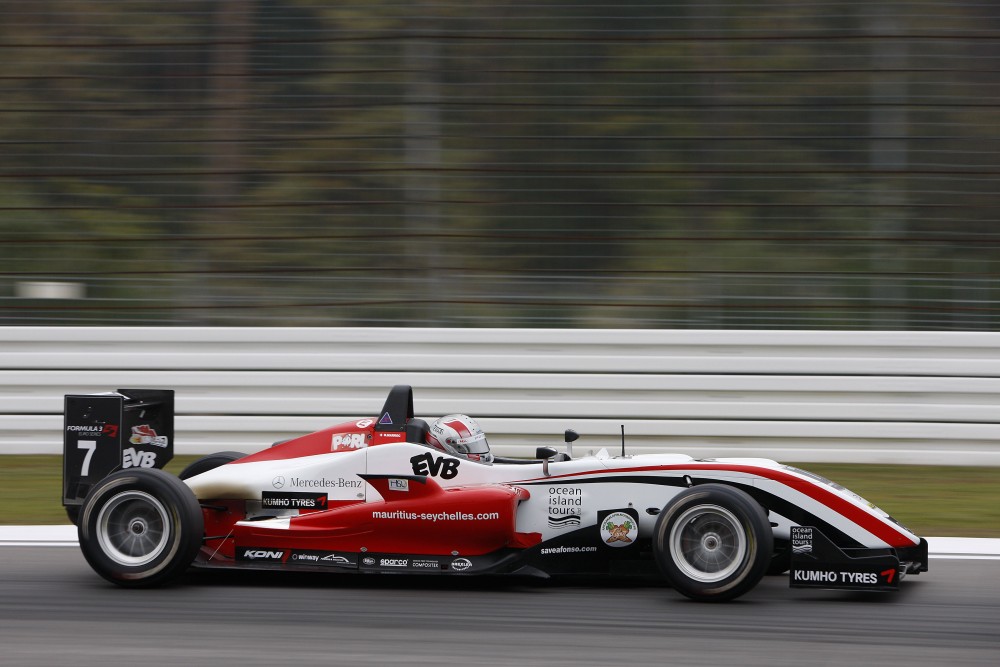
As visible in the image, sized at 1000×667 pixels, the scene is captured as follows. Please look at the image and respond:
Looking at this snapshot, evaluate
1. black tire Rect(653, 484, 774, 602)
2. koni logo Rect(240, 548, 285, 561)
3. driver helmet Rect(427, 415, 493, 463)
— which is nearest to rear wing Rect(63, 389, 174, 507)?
koni logo Rect(240, 548, 285, 561)

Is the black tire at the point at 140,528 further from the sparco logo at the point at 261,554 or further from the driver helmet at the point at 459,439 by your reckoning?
the driver helmet at the point at 459,439

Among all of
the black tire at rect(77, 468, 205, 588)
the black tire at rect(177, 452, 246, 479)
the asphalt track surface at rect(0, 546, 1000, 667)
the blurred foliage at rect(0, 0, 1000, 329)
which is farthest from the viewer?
the blurred foliage at rect(0, 0, 1000, 329)

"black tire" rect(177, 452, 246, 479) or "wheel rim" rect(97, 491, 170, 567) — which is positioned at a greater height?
"black tire" rect(177, 452, 246, 479)

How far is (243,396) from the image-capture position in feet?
31.2

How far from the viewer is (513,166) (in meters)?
9.61

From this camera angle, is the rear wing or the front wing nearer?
the front wing

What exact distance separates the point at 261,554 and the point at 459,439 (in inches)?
46.2

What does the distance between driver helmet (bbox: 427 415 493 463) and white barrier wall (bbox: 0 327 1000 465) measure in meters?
2.61

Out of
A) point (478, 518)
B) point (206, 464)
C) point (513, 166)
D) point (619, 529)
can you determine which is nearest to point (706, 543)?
point (619, 529)

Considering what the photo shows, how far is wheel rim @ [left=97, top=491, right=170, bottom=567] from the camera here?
6.02 metres

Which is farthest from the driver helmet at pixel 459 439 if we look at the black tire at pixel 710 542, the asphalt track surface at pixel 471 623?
the black tire at pixel 710 542

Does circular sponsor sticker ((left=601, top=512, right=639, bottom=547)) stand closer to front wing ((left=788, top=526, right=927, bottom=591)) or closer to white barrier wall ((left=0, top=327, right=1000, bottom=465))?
front wing ((left=788, top=526, right=927, bottom=591))

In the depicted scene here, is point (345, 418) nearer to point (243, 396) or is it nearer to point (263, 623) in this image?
point (243, 396)

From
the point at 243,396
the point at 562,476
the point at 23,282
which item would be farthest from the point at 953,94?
the point at 23,282
